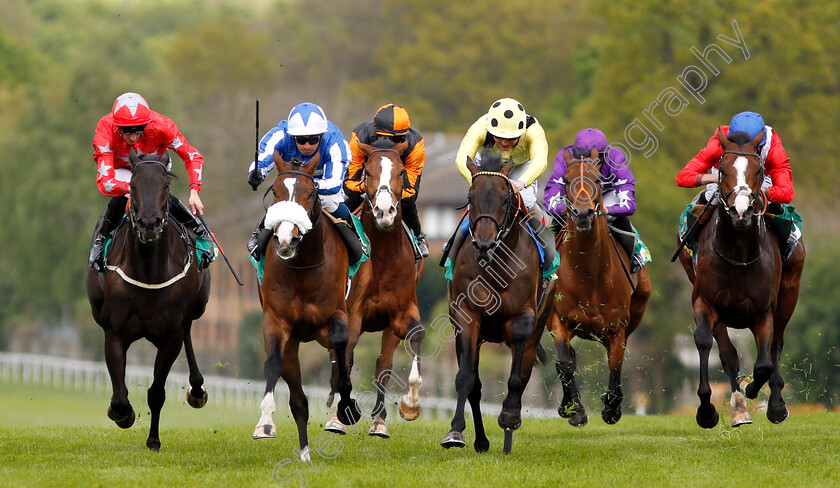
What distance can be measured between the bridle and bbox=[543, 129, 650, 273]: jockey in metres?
1.59

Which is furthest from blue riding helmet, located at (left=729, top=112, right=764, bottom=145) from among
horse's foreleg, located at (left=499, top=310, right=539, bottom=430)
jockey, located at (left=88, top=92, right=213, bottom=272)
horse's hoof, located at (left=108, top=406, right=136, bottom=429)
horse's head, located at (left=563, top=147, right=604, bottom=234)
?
horse's hoof, located at (left=108, top=406, right=136, bottom=429)

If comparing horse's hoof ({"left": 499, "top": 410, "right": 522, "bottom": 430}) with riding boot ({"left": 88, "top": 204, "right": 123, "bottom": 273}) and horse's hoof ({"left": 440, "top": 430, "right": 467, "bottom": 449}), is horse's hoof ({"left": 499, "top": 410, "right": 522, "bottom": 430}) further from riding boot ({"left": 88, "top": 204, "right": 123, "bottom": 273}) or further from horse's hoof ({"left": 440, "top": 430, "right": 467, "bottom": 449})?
riding boot ({"left": 88, "top": 204, "right": 123, "bottom": 273})

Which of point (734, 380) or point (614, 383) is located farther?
point (614, 383)

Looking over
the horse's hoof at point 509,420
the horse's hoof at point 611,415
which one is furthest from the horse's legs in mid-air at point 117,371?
the horse's hoof at point 611,415

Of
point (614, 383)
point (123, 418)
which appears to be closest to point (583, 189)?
point (614, 383)

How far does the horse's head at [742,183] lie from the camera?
1029 centimetres

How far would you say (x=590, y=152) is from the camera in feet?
37.8

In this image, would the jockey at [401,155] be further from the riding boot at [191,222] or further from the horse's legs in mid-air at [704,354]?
the horse's legs in mid-air at [704,354]

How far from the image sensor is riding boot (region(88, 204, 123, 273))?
34.9 feet

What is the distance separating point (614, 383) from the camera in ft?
39.8

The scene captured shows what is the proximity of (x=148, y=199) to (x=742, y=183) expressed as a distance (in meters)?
4.60

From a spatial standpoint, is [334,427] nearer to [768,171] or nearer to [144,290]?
[144,290]

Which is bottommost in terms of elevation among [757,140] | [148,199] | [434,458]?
[434,458]

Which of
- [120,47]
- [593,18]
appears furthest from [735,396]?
[593,18]
